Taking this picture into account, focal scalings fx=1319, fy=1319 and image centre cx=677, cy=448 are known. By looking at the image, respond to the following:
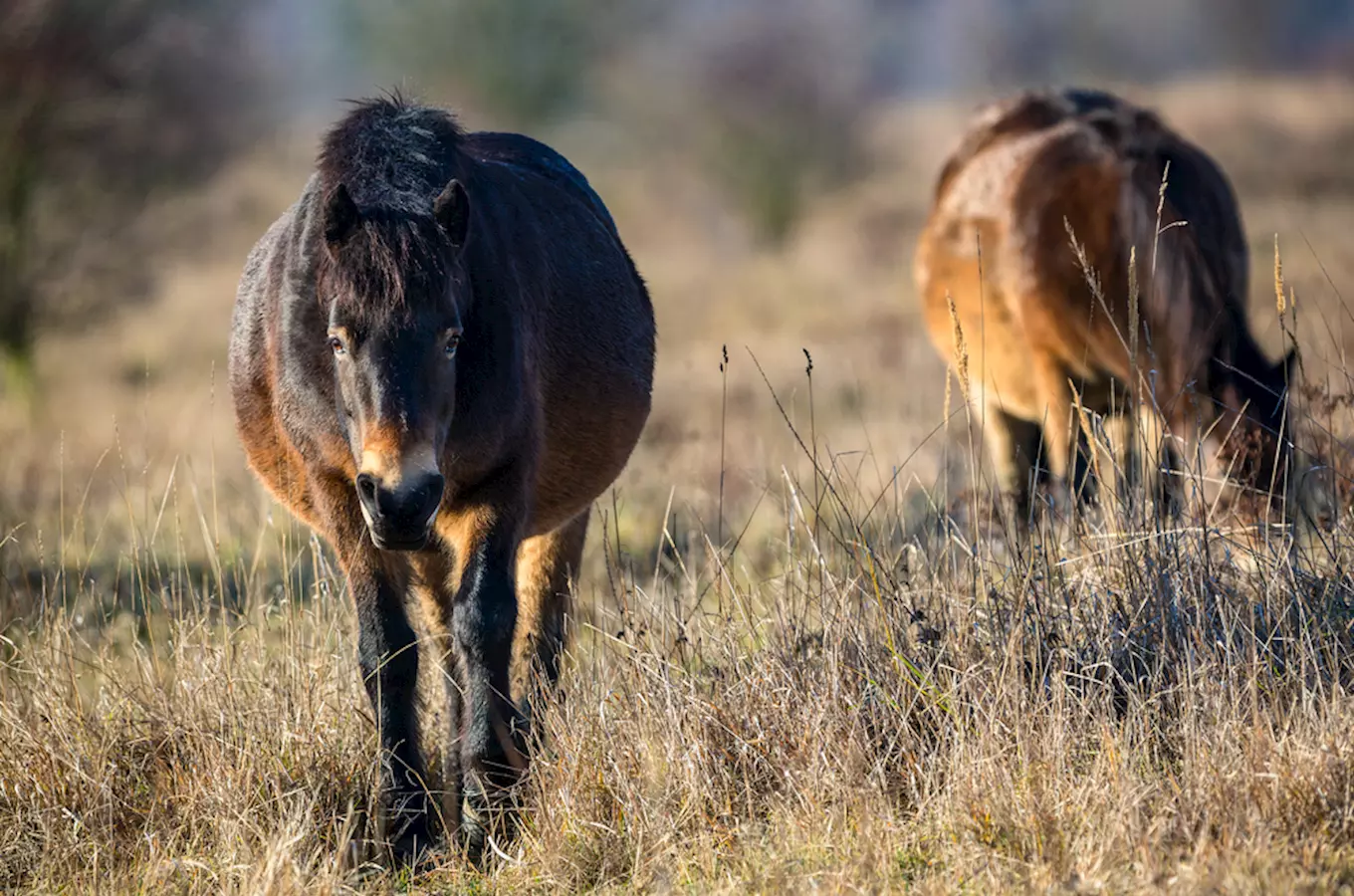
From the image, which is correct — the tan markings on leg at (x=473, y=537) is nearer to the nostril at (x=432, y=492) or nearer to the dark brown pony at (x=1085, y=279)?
the nostril at (x=432, y=492)

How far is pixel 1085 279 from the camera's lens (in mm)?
6504

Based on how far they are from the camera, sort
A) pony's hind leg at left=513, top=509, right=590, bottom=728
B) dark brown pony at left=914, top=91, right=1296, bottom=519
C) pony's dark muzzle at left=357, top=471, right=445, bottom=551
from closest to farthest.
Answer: pony's dark muzzle at left=357, top=471, right=445, bottom=551 < pony's hind leg at left=513, top=509, right=590, bottom=728 < dark brown pony at left=914, top=91, right=1296, bottom=519

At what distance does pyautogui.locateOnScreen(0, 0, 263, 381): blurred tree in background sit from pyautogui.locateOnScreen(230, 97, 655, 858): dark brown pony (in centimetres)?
962

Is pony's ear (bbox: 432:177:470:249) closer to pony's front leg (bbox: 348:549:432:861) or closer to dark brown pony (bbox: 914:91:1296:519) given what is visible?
pony's front leg (bbox: 348:549:432:861)

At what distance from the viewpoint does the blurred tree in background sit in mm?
12906

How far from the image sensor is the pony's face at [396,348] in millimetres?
3432

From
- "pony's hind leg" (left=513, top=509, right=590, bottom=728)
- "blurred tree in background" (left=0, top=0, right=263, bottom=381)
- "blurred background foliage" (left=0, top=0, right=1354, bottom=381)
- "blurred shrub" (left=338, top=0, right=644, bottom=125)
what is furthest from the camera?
"blurred shrub" (left=338, top=0, right=644, bottom=125)

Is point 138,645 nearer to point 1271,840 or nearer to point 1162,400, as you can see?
point 1271,840

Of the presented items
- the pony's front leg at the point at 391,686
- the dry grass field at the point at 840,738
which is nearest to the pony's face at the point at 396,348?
the pony's front leg at the point at 391,686

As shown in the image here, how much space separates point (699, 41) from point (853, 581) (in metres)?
40.9

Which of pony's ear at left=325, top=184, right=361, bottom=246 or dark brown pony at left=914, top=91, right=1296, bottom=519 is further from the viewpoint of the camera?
dark brown pony at left=914, top=91, right=1296, bottom=519

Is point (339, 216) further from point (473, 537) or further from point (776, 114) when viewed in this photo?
point (776, 114)

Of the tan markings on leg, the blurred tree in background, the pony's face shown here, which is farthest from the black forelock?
the blurred tree in background

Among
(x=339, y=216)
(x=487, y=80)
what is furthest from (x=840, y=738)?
(x=487, y=80)
